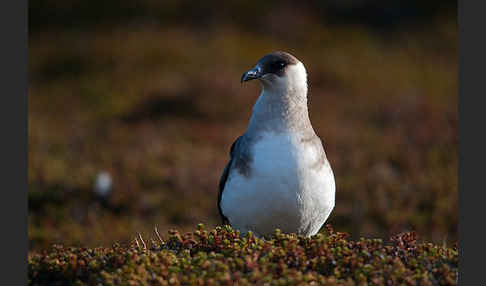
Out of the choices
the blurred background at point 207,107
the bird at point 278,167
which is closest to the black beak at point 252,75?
the bird at point 278,167

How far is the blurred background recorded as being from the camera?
10250 millimetres

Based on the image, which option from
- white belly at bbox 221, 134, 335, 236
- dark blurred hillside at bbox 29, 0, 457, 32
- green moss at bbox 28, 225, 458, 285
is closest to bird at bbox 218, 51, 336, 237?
white belly at bbox 221, 134, 335, 236

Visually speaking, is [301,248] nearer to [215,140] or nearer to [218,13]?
[215,140]

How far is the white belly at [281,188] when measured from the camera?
4.84 meters

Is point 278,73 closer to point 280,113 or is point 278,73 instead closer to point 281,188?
point 280,113

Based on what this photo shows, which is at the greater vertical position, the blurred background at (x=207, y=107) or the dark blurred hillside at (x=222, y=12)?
the dark blurred hillside at (x=222, y=12)

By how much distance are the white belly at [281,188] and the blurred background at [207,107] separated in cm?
426

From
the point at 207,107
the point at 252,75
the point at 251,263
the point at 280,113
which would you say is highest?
the point at 252,75

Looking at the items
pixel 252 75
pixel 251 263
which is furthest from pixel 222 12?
pixel 251 263

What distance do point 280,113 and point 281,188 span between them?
26.9 inches

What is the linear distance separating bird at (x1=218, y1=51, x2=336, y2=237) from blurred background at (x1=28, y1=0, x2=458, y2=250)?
423 cm

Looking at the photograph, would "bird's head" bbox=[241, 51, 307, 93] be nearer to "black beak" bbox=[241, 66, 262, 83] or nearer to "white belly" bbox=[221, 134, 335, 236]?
"black beak" bbox=[241, 66, 262, 83]

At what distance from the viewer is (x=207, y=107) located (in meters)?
15.1

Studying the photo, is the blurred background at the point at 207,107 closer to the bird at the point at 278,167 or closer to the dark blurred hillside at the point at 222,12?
the dark blurred hillside at the point at 222,12
